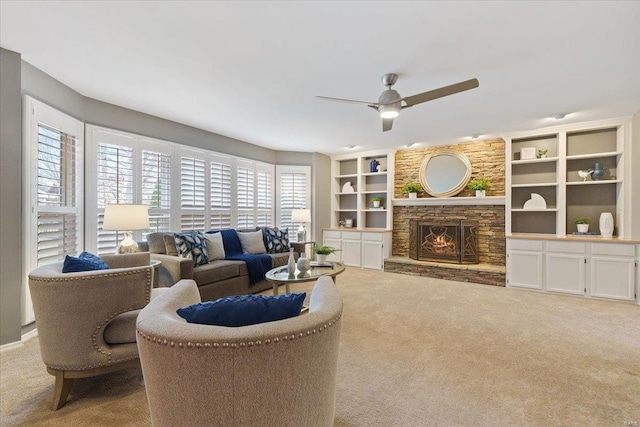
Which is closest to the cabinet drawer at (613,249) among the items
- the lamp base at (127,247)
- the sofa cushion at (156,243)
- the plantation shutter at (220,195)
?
the plantation shutter at (220,195)

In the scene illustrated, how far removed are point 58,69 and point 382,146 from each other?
4926 millimetres

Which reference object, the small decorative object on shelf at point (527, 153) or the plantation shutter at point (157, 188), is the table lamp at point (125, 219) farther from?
the small decorative object on shelf at point (527, 153)

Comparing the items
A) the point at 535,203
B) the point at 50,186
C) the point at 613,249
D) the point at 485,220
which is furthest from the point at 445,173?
the point at 50,186

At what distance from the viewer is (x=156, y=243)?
12.3ft

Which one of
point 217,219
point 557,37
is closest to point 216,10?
point 557,37

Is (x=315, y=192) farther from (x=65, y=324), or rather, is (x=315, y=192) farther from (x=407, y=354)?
(x=65, y=324)

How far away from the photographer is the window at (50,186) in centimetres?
270

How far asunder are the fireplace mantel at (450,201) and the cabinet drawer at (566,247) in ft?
3.31

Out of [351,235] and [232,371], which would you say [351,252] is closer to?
[351,235]

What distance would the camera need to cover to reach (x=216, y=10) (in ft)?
6.40

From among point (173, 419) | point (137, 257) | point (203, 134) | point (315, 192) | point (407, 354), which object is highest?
point (203, 134)

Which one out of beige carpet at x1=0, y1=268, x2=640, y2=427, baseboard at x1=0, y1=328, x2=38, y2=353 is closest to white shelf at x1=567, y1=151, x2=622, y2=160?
Answer: beige carpet at x1=0, y1=268, x2=640, y2=427

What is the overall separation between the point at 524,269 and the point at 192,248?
16.0ft

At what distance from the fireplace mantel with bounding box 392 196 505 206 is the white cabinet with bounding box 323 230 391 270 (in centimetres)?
72
